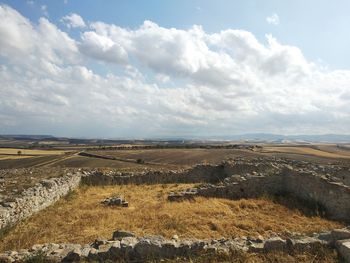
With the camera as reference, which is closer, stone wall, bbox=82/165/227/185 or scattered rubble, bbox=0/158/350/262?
scattered rubble, bbox=0/158/350/262

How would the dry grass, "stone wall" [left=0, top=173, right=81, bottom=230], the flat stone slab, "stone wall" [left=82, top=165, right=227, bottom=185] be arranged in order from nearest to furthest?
the flat stone slab, the dry grass, "stone wall" [left=0, top=173, right=81, bottom=230], "stone wall" [left=82, top=165, right=227, bottom=185]

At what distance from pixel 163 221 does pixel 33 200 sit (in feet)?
18.4

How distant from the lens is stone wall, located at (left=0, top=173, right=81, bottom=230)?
35.1ft

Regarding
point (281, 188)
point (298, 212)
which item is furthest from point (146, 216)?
point (281, 188)

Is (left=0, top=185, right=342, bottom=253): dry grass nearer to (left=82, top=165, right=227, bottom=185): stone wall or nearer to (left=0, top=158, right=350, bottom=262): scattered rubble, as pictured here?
(left=0, top=158, right=350, bottom=262): scattered rubble

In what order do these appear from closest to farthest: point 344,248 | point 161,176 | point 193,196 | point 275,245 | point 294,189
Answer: point 344,248 → point 275,245 → point 193,196 → point 294,189 → point 161,176

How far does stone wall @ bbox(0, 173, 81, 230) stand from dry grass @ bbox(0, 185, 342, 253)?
1.15 feet

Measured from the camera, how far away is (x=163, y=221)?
1103cm

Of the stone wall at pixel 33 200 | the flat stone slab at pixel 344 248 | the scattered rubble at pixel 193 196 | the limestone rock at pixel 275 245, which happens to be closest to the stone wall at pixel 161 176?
the scattered rubble at pixel 193 196

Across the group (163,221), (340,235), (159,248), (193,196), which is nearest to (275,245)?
(340,235)

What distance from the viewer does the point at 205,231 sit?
32.7ft

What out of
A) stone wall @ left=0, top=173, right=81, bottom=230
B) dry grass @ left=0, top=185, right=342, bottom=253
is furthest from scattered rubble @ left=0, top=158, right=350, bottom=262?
dry grass @ left=0, top=185, right=342, bottom=253

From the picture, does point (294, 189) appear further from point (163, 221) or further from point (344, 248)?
point (344, 248)

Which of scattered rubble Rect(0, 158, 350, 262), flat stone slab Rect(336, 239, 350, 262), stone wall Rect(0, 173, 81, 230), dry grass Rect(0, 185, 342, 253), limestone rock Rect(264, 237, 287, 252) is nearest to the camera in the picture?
flat stone slab Rect(336, 239, 350, 262)
